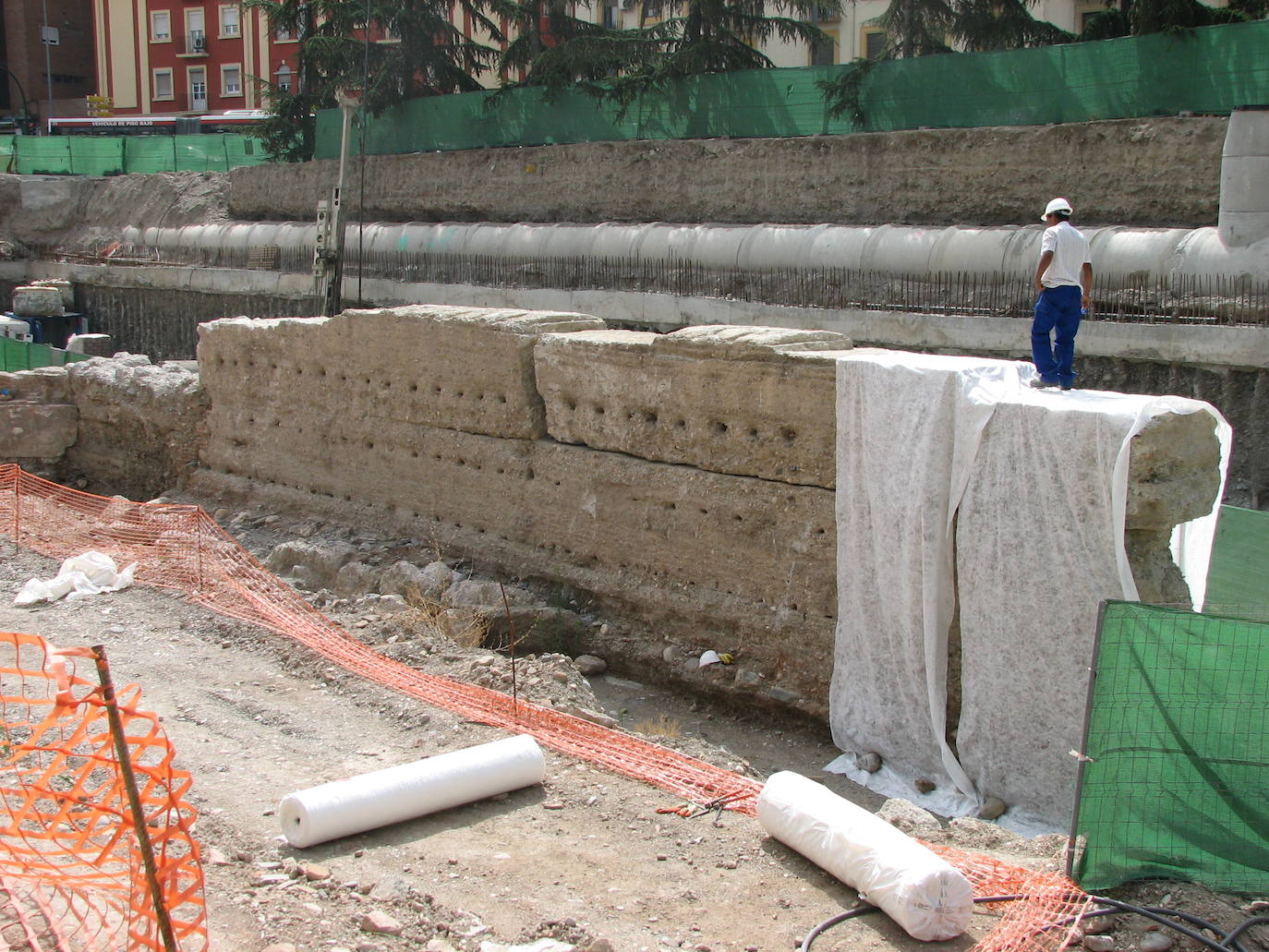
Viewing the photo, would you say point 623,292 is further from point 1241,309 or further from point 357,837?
point 357,837

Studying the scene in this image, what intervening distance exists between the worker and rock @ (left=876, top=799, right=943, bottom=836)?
8.27 feet

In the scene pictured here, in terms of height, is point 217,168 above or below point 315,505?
above

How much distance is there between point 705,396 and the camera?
25.4ft

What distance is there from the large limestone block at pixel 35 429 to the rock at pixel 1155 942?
1123 centimetres

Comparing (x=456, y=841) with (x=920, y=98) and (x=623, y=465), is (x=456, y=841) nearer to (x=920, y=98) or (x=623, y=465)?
(x=623, y=465)

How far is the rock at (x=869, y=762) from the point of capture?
677 cm

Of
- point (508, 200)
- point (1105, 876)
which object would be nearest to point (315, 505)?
point (1105, 876)

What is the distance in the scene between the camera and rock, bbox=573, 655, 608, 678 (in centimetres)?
816

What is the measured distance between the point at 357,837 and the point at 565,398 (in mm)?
4325

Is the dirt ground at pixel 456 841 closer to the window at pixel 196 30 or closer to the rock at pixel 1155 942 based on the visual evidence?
the rock at pixel 1155 942

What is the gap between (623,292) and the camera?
49.8ft

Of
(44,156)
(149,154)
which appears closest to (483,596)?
(149,154)

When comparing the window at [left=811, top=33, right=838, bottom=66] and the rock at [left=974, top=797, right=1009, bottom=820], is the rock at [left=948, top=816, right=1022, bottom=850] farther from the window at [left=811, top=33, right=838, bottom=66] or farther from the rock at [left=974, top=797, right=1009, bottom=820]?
the window at [left=811, top=33, right=838, bottom=66]

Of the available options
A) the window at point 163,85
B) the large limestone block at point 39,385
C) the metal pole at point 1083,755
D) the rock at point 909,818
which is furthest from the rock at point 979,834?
the window at point 163,85
